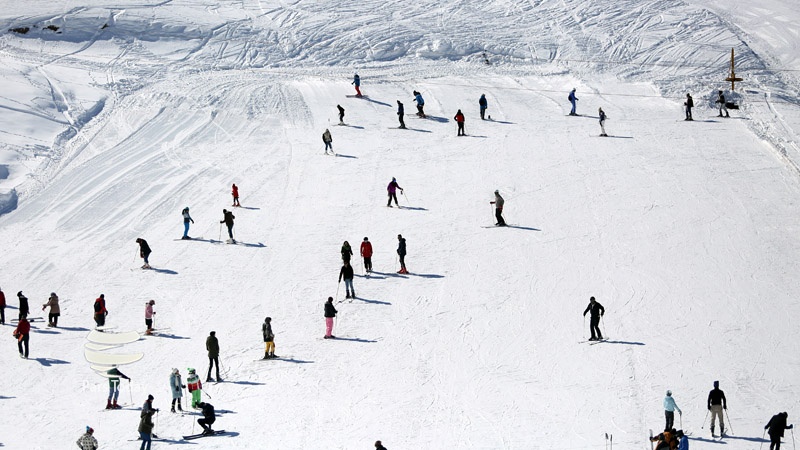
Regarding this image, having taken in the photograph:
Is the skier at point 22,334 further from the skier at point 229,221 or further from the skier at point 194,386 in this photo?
the skier at point 229,221

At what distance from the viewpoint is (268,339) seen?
81.8 feet

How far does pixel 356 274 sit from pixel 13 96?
22.2 meters

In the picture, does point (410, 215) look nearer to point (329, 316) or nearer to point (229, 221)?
point (229, 221)

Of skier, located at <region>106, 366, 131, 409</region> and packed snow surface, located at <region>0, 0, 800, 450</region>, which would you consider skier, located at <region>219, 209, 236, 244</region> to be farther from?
skier, located at <region>106, 366, 131, 409</region>

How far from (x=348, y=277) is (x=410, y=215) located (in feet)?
21.9

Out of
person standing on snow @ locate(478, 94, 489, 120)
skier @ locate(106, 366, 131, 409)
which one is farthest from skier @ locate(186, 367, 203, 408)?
person standing on snow @ locate(478, 94, 489, 120)

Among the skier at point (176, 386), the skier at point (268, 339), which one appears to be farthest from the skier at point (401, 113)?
the skier at point (176, 386)

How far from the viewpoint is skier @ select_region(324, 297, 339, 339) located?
25.7 meters

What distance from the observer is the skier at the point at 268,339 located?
2477 centimetres

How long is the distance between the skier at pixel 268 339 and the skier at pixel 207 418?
11.7ft

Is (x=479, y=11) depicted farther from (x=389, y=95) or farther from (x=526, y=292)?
(x=526, y=292)

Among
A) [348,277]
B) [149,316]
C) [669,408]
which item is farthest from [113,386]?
[669,408]

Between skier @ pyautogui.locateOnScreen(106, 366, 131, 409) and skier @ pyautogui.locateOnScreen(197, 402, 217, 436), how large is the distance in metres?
2.39

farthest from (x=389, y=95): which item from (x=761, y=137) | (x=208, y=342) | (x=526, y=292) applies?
(x=208, y=342)
